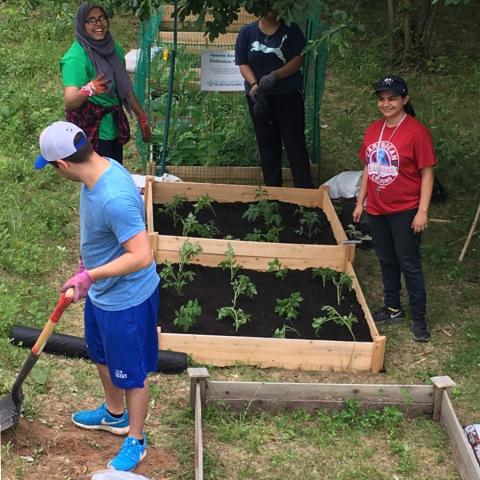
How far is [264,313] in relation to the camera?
5.26 meters

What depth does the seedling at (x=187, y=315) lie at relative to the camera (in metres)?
4.98

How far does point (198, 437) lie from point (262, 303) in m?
1.66

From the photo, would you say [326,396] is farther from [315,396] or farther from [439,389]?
[439,389]

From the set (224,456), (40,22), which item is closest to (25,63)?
(40,22)

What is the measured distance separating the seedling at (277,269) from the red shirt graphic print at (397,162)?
903 mm

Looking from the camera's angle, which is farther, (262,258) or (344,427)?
(262,258)

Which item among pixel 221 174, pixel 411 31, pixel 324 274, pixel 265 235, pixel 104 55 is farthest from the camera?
pixel 411 31

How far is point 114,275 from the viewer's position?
3.25m

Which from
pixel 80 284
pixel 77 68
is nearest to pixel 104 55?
pixel 77 68

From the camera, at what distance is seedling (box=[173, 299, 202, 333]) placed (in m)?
4.98

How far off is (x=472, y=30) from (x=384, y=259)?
8490 millimetres

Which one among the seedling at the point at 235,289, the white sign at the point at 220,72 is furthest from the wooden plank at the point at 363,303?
the white sign at the point at 220,72

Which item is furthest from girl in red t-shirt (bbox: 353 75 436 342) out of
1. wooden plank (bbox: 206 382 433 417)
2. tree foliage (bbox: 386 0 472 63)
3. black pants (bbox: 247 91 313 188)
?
tree foliage (bbox: 386 0 472 63)

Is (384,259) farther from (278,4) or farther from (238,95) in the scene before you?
(238,95)
